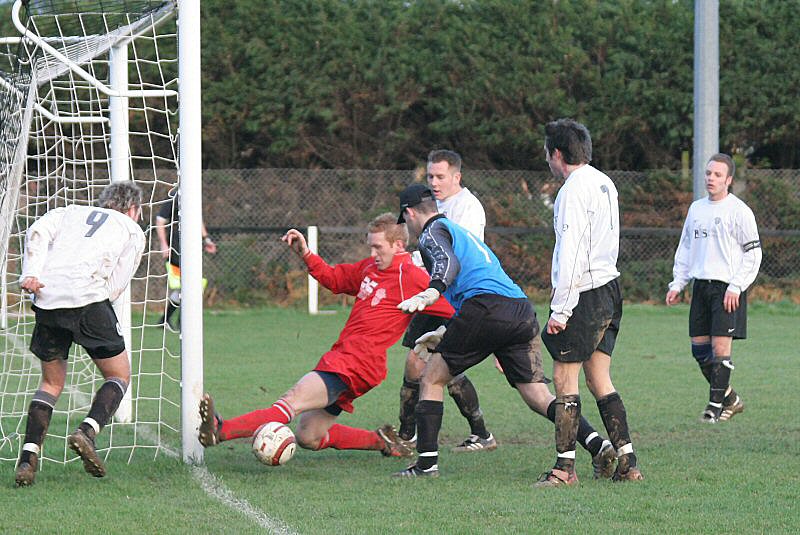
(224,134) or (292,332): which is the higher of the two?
(224,134)

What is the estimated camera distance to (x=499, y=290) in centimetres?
623

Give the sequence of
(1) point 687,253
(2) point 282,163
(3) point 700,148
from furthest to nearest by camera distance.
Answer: (2) point 282,163, (3) point 700,148, (1) point 687,253

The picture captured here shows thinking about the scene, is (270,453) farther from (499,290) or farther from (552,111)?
(552,111)

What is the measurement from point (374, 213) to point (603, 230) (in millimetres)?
13315

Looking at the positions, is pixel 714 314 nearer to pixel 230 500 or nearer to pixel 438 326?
pixel 438 326

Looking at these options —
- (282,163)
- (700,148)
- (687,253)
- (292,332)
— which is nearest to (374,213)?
(282,163)

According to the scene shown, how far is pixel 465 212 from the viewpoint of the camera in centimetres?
737

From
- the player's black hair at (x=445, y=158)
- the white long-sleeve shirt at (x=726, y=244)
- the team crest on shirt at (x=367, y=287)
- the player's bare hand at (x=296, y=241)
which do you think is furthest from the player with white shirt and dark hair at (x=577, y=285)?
the white long-sleeve shirt at (x=726, y=244)

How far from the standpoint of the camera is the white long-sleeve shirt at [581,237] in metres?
5.86

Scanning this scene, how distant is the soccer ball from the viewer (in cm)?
613

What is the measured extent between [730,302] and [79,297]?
4.76 m

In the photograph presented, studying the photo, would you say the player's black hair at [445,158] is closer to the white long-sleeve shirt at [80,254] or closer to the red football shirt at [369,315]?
the red football shirt at [369,315]

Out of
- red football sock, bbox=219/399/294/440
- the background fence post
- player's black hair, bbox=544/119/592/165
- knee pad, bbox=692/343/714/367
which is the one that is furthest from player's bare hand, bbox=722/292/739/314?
the background fence post

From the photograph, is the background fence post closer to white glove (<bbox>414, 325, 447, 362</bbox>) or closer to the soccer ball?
white glove (<bbox>414, 325, 447, 362</bbox>)
